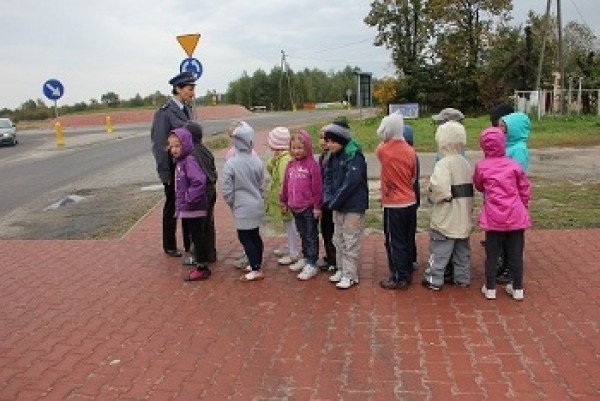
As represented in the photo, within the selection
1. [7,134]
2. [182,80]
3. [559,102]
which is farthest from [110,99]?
[182,80]

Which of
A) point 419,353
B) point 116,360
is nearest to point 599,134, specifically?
point 419,353

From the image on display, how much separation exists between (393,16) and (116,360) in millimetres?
33962

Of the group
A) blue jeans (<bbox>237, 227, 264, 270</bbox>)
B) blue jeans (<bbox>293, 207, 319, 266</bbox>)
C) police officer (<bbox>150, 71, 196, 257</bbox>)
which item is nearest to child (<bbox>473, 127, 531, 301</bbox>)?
blue jeans (<bbox>293, 207, 319, 266</bbox>)

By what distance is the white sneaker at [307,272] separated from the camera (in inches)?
218

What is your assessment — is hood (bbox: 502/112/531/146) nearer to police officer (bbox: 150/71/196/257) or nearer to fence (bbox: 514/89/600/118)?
police officer (bbox: 150/71/196/257)

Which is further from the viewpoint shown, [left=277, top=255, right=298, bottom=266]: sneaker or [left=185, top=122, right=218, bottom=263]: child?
[left=277, top=255, right=298, bottom=266]: sneaker

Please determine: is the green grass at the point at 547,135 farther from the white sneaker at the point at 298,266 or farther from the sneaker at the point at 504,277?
the sneaker at the point at 504,277

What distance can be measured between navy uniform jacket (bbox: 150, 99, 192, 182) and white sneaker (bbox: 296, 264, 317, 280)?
1914 mm

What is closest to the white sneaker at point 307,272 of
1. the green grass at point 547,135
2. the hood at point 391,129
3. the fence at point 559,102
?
the hood at point 391,129

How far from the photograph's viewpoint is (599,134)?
18.2 meters

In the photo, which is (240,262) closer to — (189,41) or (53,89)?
(189,41)

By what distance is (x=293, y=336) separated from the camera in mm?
4309

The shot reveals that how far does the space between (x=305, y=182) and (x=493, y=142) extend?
5.69 ft

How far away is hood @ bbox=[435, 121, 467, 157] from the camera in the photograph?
4.91 metres
